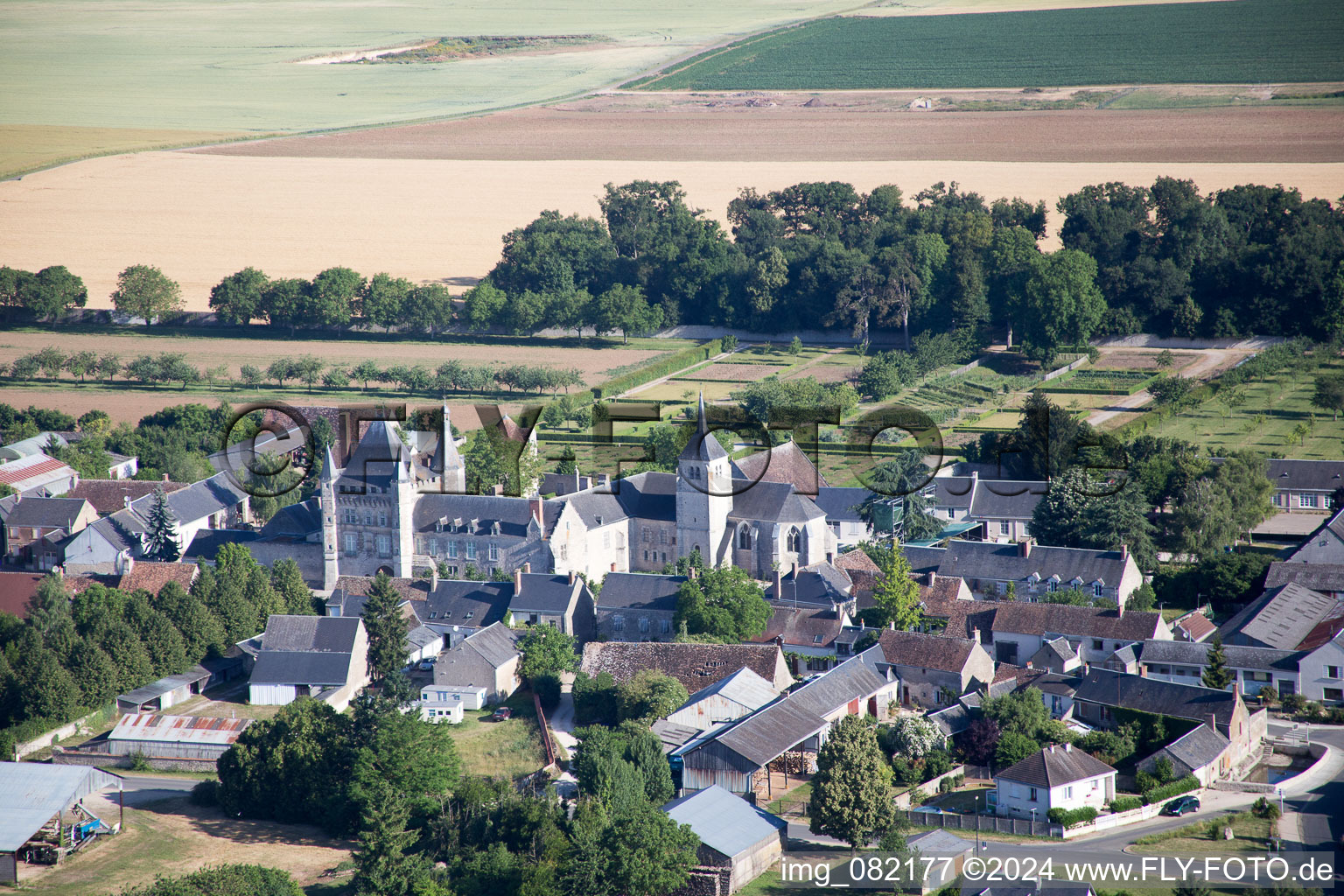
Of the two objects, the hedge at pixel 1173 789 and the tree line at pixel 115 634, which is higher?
the tree line at pixel 115 634

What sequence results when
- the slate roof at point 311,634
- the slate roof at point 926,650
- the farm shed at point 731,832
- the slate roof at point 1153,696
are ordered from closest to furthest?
1. the farm shed at point 731,832
2. the slate roof at point 1153,696
3. the slate roof at point 926,650
4. the slate roof at point 311,634

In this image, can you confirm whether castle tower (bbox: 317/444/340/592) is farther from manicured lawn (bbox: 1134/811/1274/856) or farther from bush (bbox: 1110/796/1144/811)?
manicured lawn (bbox: 1134/811/1274/856)

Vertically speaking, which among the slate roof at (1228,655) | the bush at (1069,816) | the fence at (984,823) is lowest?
the fence at (984,823)

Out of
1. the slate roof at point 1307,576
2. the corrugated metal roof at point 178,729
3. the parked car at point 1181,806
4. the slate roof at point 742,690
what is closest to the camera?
the parked car at point 1181,806

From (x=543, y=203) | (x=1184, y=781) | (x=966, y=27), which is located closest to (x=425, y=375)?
(x=543, y=203)

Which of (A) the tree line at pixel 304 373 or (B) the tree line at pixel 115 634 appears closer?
(B) the tree line at pixel 115 634

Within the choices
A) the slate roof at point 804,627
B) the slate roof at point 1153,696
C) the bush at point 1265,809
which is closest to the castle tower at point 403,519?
the slate roof at point 804,627

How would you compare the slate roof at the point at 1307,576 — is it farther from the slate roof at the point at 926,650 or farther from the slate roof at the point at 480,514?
Answer: the slate roof at the point at 480,514
